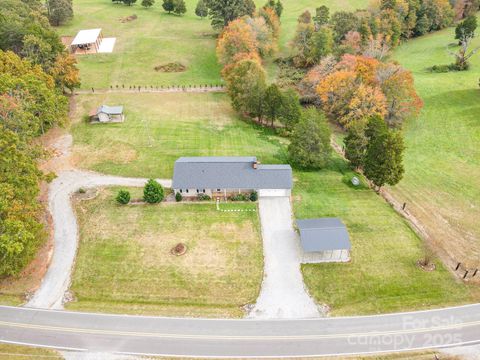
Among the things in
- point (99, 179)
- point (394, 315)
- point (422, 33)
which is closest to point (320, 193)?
point (394, 315)

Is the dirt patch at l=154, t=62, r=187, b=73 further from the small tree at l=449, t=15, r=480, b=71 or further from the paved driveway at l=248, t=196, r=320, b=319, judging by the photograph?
the small tree at l=449, t=15, r=480, b=71

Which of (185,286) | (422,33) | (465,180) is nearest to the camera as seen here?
(185,286)

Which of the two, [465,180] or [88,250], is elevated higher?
[465,180]

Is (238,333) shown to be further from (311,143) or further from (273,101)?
(273,101)

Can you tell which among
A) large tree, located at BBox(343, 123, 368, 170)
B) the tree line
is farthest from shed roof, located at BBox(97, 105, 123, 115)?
large tree, located at BBox(343, 123, 368, 170)

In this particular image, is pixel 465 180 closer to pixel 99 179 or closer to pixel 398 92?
pixel 398 92

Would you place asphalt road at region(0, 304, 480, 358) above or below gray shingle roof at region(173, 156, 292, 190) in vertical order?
below

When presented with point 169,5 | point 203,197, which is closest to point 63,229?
point 203,197
